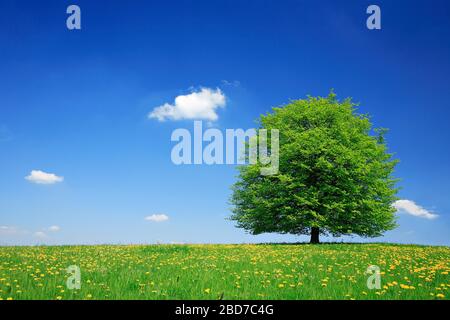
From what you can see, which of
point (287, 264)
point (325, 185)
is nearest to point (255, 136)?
point (325, 185)

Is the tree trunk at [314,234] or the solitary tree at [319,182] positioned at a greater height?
the solitary tree at [319,182]

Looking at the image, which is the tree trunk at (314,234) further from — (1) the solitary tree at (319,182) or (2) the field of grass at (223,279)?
(2) the field of grass at (223,279)

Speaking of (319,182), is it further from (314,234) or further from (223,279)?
(223,279)

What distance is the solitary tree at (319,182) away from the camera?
27188 millimetres

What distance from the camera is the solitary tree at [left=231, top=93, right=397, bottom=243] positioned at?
2719cm

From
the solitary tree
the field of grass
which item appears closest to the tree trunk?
the solitary tree

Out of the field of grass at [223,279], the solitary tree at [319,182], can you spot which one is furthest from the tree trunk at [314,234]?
the field of grass at [223,279]

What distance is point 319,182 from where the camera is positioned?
27906 mm

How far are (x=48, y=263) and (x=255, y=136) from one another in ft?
63.1

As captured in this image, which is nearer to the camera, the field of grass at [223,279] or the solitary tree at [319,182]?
the field of grass at [223,279]

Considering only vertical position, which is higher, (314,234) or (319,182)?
(319,182)

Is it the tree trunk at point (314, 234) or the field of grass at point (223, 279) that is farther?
the tree trunk at point (314, 234)

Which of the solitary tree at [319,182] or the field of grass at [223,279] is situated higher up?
the solitary tree at [319,182]

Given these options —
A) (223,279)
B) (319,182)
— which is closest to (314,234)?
(319,182)
